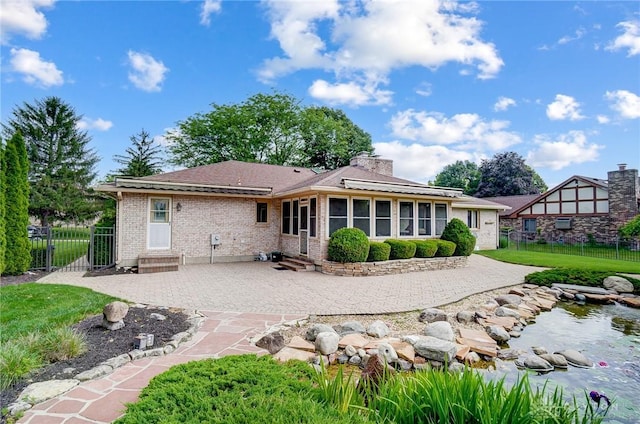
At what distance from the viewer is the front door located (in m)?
11.6

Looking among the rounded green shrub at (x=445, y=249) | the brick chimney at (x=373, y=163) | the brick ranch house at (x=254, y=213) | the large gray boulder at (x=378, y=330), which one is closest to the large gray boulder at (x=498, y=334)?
the large gray boulder at (x=378, y=330)

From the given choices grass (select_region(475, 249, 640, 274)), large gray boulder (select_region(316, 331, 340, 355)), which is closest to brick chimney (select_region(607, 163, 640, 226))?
grass (select_region(475, 249, 640, 274))

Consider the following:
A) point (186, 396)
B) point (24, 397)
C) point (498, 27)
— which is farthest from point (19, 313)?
point (498, 27)

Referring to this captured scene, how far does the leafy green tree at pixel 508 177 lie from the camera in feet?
115

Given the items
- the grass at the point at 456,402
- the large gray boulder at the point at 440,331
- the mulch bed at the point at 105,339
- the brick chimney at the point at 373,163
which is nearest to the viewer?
the grass at the point at 456,402

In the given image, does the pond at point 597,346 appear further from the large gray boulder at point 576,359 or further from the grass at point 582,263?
the grass at point 582,263

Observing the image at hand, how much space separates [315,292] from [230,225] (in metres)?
6.12

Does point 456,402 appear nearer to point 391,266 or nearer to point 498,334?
point 498,334

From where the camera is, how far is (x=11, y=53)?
311 inches

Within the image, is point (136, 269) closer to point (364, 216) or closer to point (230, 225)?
point (230, 225)

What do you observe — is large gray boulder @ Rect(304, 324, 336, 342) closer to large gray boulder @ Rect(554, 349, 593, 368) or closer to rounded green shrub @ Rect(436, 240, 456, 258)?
large gray boulder @ Rect(554, 349, 593, 368)

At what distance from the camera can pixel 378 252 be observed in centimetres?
1079

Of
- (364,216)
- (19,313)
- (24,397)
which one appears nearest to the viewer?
(24,397)

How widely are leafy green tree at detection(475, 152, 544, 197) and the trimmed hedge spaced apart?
28.9m
